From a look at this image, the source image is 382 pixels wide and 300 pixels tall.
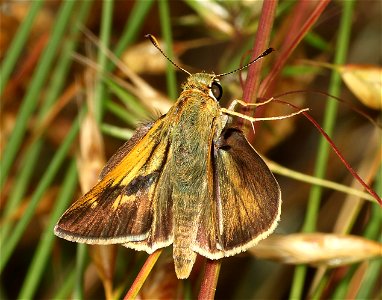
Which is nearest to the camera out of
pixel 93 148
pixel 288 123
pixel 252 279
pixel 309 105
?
pixel 93 148

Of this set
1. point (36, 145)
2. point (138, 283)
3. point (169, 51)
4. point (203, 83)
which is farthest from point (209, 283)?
point (36, 145)

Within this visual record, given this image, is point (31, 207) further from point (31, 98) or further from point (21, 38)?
point (21, 38)

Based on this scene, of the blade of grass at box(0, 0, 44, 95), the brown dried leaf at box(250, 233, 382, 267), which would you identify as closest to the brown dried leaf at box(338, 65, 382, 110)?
the brown dried leaf at box(250, 233, 382, 267)

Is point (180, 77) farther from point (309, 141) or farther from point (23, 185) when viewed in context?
point (23, 185)

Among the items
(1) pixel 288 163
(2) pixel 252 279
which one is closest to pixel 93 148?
(2) pixel 252 279

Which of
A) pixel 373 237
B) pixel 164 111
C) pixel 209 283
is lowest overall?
pixel 373 237

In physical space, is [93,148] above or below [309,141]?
above

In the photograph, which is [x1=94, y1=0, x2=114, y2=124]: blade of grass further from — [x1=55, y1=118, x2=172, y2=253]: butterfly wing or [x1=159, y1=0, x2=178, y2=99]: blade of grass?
[x1=55, y1=118, x2=172, y2=253]: butterfly wing
